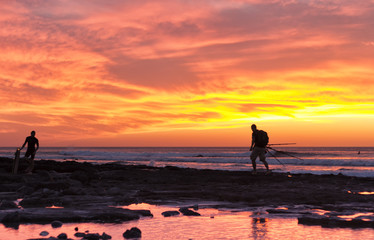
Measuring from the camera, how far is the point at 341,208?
33.6ft

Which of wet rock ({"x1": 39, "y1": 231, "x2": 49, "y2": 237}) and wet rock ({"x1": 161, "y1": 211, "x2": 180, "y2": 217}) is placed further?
wet rock ({"x1": 161, "y1": 211, "x2": 180, "y2": 217})

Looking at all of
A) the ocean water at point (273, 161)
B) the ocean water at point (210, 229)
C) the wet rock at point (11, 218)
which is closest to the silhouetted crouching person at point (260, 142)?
the ocean water at point (273, 161)

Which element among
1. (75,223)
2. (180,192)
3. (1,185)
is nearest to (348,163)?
(180,192)

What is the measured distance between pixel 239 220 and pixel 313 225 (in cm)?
139

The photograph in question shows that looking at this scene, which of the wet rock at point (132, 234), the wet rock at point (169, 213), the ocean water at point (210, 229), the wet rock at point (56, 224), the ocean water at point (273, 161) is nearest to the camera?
the wet rock at point (132, 234)

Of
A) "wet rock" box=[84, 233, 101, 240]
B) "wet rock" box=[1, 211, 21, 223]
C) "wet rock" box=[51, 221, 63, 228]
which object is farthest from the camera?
"wet rock" box=[1, 211, 21, 223]

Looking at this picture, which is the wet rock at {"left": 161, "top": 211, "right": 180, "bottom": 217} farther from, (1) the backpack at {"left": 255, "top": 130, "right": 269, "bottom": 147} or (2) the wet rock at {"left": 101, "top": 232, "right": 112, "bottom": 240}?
(1) the backpack at {"left": 255, "top": 130, "right": 269, "bottom": 147}

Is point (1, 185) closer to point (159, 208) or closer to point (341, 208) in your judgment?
point (159, 208)

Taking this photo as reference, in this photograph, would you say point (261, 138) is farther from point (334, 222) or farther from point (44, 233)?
point (44, 233)

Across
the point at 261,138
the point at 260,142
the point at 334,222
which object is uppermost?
the point at 261,138

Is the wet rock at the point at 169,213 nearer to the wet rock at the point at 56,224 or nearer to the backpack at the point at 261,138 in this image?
the wet rock at the point at 56,224

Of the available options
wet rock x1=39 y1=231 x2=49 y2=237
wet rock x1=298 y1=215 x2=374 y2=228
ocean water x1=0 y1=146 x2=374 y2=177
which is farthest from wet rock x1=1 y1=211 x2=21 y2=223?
ocean water x1=0 y1=146 x2=374 y2=177

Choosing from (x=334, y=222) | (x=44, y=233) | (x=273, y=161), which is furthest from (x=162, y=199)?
(x=273, y=161)

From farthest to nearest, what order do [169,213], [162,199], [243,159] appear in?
[243,159] → [162,199] → [169,213]
